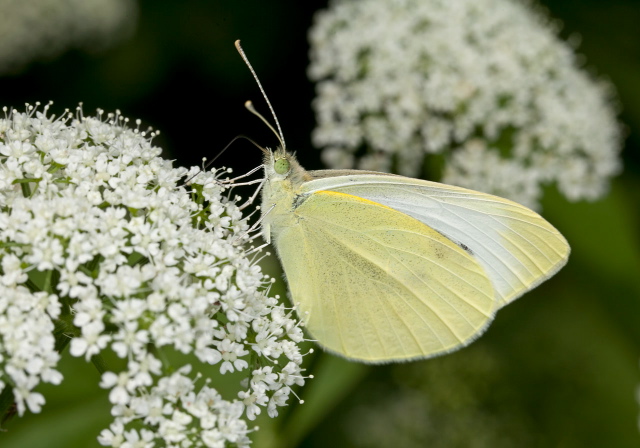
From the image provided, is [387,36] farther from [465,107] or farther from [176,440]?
[176,440]

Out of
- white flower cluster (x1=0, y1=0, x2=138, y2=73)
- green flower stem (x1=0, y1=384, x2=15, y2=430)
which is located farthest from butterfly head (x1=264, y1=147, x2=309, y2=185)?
white flower cluster (x1=0, y1=0, x2=138, y2=73)

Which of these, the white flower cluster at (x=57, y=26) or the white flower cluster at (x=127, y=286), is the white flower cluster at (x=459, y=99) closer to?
the white flower cluster at (x=57, y=26)

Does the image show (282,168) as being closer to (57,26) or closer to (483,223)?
(483,223)

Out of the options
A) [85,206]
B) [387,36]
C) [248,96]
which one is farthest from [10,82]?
[85,206]

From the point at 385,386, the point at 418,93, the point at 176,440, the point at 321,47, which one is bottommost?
the point at 385,386

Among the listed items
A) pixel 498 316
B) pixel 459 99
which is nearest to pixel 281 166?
pixel 459 99

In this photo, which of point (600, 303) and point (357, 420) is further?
point (600, 303)
